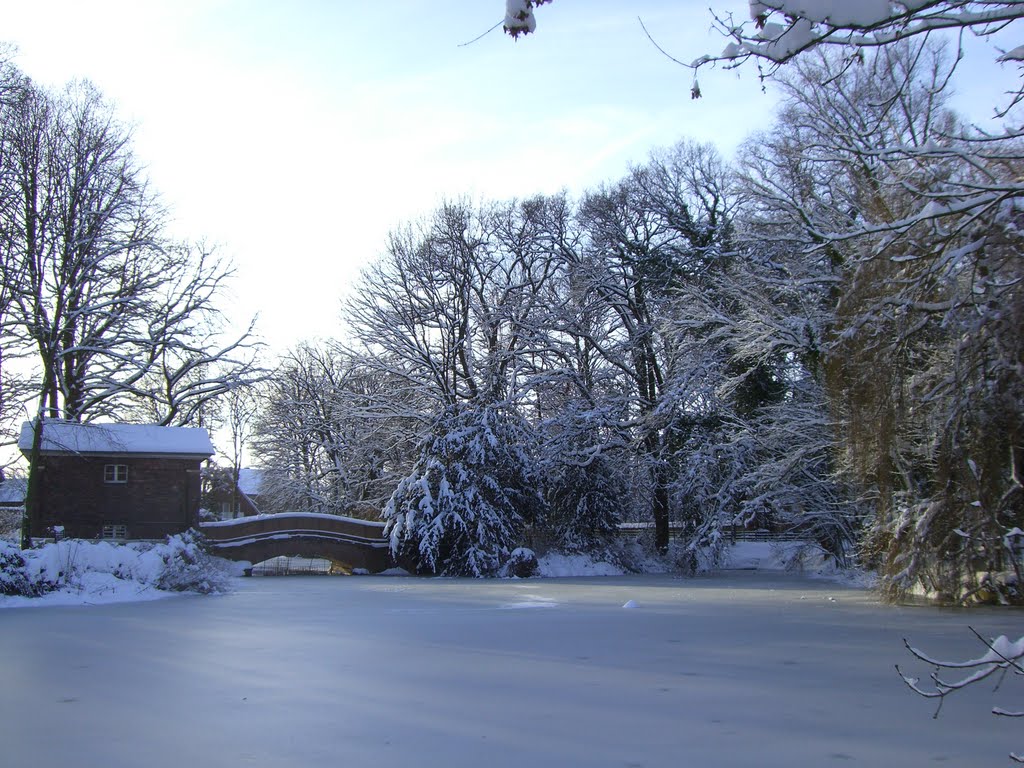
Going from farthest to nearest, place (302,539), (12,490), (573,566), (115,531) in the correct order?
(12,490), (302,539), (573,566), (115,531)

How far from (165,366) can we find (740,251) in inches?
779

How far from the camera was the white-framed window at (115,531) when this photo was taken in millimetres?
26527

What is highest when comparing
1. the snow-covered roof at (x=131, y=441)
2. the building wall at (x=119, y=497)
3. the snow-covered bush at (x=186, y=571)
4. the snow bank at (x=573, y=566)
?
the snow-covered roof at (x=131, y=441)

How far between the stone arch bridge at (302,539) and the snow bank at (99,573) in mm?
9023

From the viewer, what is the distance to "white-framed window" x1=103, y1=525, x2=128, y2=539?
2653 centimetres

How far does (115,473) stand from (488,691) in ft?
74.6

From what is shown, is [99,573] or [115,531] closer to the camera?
[99,573]

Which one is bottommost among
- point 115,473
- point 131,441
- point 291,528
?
point 291,528

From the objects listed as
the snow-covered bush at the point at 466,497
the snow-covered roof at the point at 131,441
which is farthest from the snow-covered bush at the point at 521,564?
the snow-covered roof at the point at 131,441

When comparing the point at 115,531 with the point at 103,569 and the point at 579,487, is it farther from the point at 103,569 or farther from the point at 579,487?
the point at 579,487

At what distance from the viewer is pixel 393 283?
3122cm

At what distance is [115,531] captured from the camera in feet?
87.4

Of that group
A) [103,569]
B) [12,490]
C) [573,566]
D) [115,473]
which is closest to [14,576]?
[103,569]

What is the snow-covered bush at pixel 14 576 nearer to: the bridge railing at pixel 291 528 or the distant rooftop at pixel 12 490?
the distant rooftop at pixel 12 490
